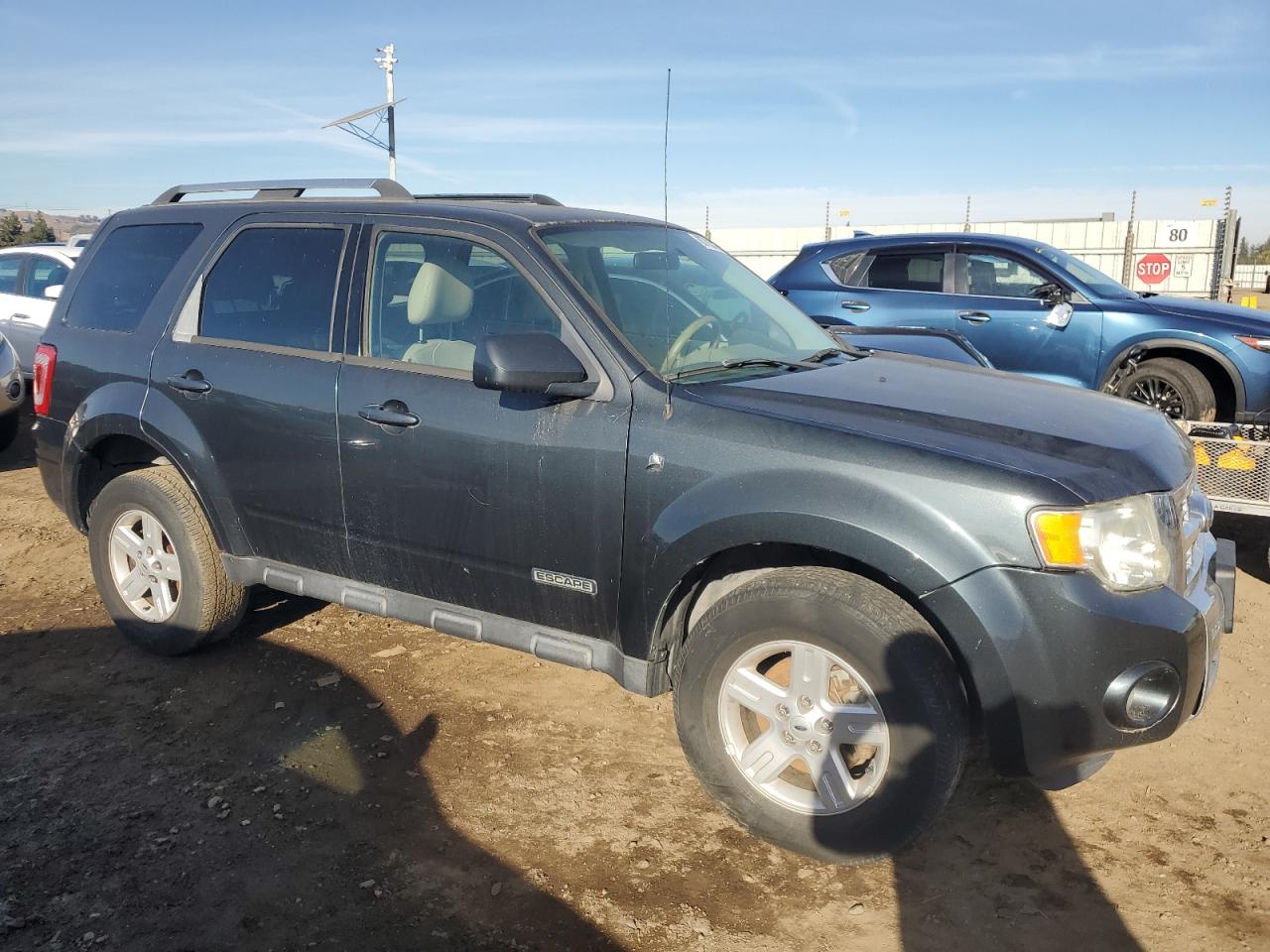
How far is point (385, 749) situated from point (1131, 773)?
2.68 meters

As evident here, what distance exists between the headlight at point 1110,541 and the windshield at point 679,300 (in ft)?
3.93

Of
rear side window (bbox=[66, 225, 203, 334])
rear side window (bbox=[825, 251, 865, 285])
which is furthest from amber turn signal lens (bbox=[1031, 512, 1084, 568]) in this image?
rear side window (bbox=[825, 251, 865, 285])

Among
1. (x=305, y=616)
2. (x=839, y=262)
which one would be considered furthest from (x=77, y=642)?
(x=839, y=262)

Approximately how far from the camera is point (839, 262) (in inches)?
340

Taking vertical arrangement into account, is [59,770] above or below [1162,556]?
below

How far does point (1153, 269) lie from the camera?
77.0 feet

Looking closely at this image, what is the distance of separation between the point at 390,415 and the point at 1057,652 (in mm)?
Answer: 2288

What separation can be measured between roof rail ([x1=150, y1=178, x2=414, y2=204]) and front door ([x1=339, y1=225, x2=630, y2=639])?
1.45 ft

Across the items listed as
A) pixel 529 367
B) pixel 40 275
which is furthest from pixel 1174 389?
pixel 40 275

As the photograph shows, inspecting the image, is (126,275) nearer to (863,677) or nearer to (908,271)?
(863,677)

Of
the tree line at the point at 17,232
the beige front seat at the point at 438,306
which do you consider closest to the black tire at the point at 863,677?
the beige front seat at the point at 438,306

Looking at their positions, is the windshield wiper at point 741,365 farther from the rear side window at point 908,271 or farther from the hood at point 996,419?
the rear side window at point 908,271

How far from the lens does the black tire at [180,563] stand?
4.34 m

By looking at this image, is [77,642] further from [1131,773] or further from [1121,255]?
→ [1121,255]
